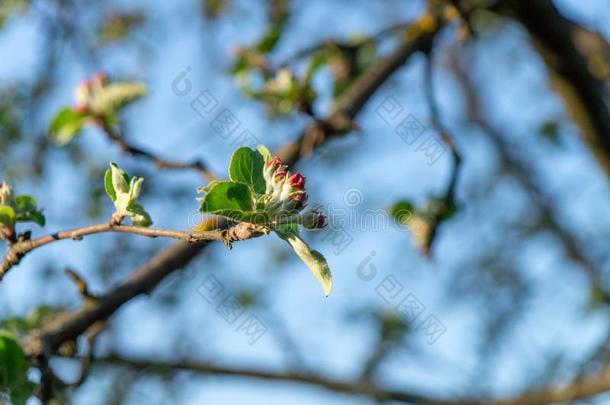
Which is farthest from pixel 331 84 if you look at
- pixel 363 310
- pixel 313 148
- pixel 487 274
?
pixel 487 274

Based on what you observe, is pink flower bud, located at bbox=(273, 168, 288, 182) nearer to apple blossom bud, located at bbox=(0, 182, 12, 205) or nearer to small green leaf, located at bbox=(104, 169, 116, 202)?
small green leaf, located at bbox=(104, 169, 116, 202)

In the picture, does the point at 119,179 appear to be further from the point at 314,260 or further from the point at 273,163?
the point at 314,260

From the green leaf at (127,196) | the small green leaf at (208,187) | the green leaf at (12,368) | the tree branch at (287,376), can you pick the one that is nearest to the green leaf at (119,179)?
the green leaf at (127,196)

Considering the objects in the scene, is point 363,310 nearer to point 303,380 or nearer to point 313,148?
point 303,380

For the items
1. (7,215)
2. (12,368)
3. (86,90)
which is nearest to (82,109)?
(86,90)

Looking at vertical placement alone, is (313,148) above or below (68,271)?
below

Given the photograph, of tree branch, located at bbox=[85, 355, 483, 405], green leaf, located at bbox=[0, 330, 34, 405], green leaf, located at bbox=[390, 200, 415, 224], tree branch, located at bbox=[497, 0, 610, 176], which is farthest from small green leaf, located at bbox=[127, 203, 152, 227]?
tree branch, located at bbox=[497, 0, 610, 176]
